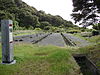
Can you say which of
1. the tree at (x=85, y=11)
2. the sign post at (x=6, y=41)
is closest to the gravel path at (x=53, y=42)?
the tree at (x=85, y=11)

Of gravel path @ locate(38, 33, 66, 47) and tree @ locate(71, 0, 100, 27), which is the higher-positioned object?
tree @ locate(71, 0, 100, 27)

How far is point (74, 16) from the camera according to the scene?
23.7 feet

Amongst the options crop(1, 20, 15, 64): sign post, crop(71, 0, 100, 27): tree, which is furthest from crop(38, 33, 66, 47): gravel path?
crop(1, 20, 15, 64): sign post

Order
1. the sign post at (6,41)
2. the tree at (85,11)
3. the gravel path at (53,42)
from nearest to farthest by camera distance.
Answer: the sign post at (6,41) → the tree at (85,11) → the gravel path at (53,42)

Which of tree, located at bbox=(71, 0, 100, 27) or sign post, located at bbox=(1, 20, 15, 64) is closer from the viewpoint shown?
sign post, located at bbox=(1, 20, 15, 64)

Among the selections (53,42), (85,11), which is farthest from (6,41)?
(53,42)

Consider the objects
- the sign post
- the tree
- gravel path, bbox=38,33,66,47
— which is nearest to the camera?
the sign post

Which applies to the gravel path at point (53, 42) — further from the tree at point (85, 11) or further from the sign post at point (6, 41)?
the sign post at point (6, 41)

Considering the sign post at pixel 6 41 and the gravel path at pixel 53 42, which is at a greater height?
the sign post at pixel 6 41

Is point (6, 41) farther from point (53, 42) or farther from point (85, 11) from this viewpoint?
point (53, 42)

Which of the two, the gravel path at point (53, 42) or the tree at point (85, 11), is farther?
the gravel path at point (53, 42)

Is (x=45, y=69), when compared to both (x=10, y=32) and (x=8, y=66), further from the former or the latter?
(x=10, y=32)

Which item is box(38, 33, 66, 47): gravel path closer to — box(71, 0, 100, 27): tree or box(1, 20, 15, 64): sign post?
box(71, 0, 100, 27): tree

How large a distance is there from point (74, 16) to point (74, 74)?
14.1 feet
